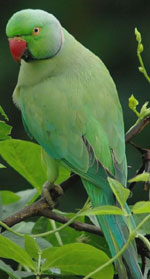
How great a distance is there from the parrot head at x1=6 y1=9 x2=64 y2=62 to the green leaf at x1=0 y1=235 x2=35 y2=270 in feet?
2.02

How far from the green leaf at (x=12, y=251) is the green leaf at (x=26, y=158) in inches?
13.0

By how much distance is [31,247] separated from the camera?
103 centimetres

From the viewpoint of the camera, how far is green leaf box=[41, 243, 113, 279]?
100cm

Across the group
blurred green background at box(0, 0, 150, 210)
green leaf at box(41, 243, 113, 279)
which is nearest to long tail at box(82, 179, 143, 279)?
green leaf at box(41, 243, 113, 279)

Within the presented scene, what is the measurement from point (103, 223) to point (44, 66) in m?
0.53

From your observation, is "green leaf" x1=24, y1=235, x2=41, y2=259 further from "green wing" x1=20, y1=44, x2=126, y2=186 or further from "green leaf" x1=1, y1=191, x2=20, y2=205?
"green wing" x1=20, y1=44, x2=126, y2=186

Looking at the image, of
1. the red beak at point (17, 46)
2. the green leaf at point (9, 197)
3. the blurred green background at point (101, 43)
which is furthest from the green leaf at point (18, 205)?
the blurred green background at point (101, 43)

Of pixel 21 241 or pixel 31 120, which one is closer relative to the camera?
pixel 21 241

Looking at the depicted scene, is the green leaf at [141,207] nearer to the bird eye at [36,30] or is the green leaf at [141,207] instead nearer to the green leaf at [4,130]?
the green leaf at [4,130]

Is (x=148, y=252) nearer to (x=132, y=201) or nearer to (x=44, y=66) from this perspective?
(x=44, y=66)

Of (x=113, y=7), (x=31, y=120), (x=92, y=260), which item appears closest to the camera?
(x=92, y=260)

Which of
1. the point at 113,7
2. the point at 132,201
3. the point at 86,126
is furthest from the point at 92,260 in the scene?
the point at 113,7

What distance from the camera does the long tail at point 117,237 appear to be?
113 centimetres

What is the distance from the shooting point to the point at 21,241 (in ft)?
3.75
